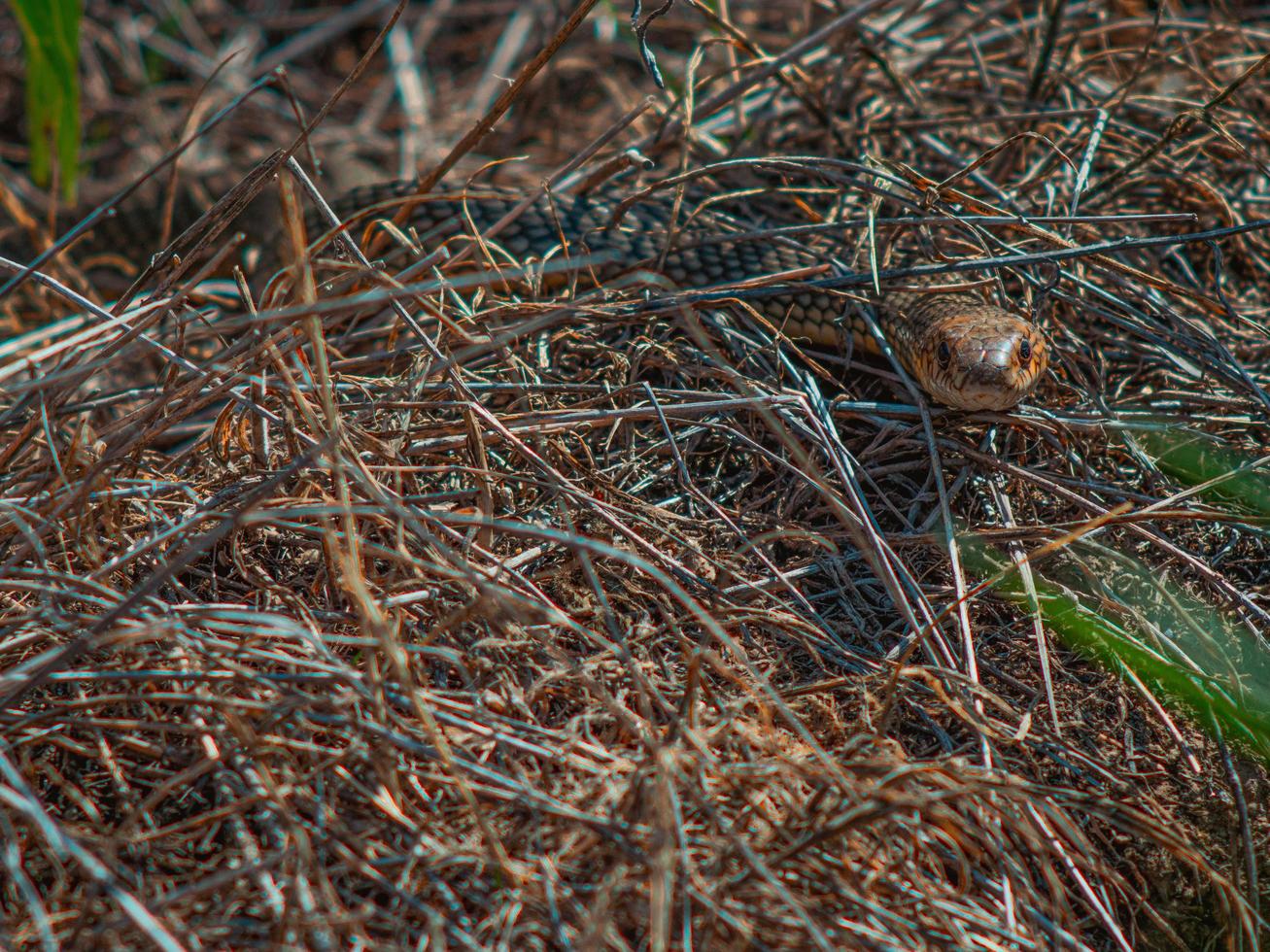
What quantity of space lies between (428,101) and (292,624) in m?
3.82

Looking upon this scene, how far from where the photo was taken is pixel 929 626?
5.95 ft

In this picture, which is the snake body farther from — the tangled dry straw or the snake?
the tangled dry straw

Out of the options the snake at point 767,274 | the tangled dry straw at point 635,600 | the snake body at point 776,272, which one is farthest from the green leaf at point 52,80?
the snake body at point 776,272

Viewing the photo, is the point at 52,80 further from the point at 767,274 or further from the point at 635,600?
the point at 635,600

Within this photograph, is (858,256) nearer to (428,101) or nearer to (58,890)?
(58,890)

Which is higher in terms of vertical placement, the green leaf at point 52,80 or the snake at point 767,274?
the green leaf at point 52,80

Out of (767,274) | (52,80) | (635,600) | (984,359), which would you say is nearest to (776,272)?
(767,274)

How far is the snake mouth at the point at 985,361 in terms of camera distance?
217 centimetres

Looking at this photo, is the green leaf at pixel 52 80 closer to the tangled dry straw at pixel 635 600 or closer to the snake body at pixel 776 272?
the tangled dry straw at pixel 635 600

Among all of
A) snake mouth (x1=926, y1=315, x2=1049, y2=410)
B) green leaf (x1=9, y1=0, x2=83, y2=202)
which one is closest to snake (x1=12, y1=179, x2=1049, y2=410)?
snake mouth (x1=926, y1=315, x2=1049, y2=410)

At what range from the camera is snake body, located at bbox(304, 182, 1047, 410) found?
87.1 inches

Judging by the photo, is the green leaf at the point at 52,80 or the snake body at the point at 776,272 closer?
the snake body at the point at 776,272

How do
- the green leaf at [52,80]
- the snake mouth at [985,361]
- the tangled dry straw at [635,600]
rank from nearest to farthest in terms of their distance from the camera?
1. the tangled dry straw at [635,600]
2. the snake mouth at [985,361]
3. the green leaf at [52,80]

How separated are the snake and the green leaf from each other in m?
0.65
